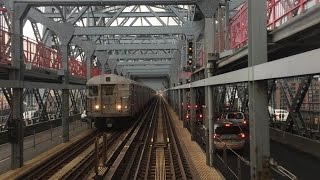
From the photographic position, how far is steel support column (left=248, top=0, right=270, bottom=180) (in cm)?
705

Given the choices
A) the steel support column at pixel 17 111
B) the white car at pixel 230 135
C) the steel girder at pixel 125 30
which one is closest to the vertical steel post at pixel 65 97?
the steel support column at pixel 17 111

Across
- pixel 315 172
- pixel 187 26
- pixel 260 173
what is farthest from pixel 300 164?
pixel 187 26

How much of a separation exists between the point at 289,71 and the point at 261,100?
1.85 meters

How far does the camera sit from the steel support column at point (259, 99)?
23.1 feet

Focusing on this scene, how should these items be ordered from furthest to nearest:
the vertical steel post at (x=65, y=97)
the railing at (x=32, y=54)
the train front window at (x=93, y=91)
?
the train front window at (x=93, y=91) < the vertical steel post at (x=65, y=97) < the railing at (x=32, y=54)

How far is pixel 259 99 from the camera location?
7.10 meters

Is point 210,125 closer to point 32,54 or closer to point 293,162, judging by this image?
point 293,162

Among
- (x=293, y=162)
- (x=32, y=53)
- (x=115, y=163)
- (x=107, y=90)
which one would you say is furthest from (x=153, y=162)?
(x=107, y=90)

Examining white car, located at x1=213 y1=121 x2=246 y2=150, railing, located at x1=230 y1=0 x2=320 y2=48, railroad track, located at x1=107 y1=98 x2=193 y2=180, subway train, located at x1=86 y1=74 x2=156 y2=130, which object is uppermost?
railing, located at x1=230 y1=0 x2=320 y2=48

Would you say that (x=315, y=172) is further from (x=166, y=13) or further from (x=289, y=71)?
(x=166, y=13)

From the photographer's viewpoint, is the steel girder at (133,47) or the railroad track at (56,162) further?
the steel girder at (133,47)

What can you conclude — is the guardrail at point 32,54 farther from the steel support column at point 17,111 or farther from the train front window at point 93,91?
the train front window at point 93,91

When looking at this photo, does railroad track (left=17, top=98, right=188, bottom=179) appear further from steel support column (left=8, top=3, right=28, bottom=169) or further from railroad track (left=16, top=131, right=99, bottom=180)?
steel support column (left=8, top=3, right=28, bottom=169)

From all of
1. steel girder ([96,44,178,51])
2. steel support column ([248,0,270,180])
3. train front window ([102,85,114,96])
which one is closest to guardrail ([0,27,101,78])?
train front window ([102,85,114,96])
